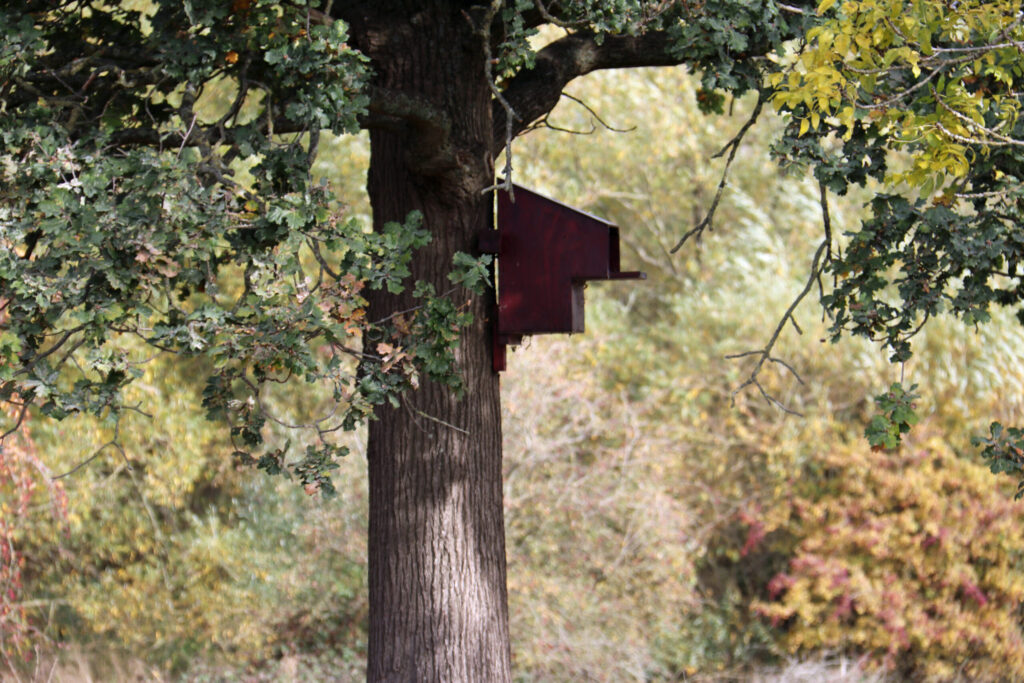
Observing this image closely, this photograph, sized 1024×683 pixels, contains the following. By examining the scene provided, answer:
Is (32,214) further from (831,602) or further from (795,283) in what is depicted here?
(795,283)

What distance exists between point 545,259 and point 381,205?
707mm

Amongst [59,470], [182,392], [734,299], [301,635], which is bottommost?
[301,635]

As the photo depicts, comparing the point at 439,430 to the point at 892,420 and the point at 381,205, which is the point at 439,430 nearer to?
the point at 381,205

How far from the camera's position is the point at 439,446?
4.11 m

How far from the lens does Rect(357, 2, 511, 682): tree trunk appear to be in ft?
13.3

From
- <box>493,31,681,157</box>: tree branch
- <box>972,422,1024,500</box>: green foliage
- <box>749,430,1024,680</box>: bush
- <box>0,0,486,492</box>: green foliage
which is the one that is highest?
<box>493,31,681,157</box>: tree branch

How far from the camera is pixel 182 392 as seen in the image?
912 centimetres

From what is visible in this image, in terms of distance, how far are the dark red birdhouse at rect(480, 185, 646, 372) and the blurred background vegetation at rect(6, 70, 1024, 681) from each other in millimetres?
4137

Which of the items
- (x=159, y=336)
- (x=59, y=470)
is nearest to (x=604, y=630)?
(x=59, y=470)

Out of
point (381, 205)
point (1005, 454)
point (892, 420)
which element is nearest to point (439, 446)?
point (381, 205)

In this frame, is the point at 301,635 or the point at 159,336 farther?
the point at 301,635

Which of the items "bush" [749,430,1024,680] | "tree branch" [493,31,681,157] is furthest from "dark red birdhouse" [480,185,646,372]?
"bush" [749,430,1024,680]

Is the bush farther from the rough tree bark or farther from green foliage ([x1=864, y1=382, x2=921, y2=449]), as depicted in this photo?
the rough tree bark

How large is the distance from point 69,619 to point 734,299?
22.1 ft
